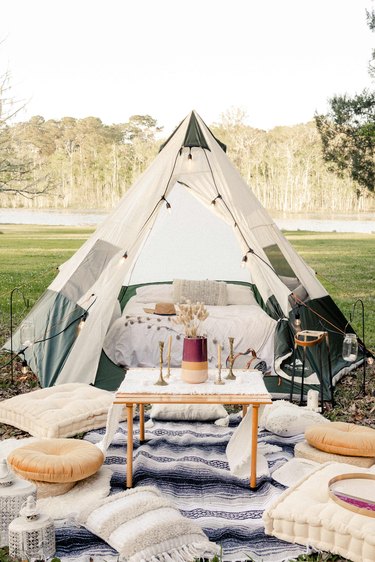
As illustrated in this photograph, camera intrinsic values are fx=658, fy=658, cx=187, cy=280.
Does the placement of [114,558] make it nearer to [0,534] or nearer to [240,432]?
[0,534]

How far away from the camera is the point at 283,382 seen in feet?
18.8

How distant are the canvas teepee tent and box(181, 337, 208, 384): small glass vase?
1692mm

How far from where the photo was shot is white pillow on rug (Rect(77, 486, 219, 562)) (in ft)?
9.65

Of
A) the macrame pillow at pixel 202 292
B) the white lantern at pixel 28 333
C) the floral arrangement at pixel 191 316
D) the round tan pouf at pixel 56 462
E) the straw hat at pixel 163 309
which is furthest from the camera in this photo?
the macrame pillow at pixel 202 292

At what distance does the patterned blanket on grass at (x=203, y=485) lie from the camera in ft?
10.3

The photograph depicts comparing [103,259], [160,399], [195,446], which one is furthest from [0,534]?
[103,259]

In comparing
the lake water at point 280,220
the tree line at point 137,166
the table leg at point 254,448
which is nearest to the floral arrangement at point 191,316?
the table leg at point 254,448

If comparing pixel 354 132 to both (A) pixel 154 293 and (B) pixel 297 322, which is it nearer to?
(A) pixel 154 293

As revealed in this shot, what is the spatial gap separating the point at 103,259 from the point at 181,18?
1093 centimetres

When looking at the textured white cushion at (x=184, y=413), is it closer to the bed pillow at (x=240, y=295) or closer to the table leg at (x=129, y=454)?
the table leg at (x=129, y=454)

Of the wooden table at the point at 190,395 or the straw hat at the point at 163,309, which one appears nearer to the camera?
the wooden table at the point at 190,395

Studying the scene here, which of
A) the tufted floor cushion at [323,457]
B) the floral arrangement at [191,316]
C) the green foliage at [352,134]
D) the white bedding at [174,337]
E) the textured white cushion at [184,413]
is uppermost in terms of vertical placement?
the green foliage at [352,134]

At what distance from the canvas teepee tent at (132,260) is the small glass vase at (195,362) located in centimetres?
169

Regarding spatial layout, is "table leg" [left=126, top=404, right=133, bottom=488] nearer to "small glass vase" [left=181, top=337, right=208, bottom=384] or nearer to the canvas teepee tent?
"small glass vase" [left=181, top=337, right=208, bottom=384]
